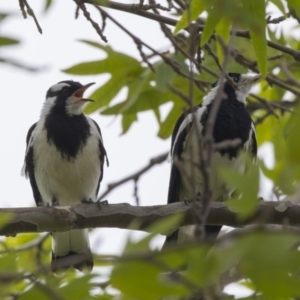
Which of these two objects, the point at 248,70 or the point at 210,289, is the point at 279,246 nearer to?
the point at 210,289

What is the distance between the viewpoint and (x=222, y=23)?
→ 131 inches

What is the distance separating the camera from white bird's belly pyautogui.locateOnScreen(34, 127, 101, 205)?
517cm

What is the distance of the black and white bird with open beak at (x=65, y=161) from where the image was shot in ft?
17.0

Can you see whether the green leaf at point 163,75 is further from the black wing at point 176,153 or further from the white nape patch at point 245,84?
the white nape patch at point 245,84

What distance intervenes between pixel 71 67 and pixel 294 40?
208 centimetres

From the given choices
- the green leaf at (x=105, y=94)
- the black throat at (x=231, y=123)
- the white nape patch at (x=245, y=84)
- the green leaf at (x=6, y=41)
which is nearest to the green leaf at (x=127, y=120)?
the green leaf at (x=105, y=94)

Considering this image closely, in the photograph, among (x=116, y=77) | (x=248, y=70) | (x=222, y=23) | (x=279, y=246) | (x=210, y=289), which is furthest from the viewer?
(x=116, y=77)

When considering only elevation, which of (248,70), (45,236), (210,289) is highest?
(248,70)

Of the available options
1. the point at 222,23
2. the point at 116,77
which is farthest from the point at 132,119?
the point at 222,23

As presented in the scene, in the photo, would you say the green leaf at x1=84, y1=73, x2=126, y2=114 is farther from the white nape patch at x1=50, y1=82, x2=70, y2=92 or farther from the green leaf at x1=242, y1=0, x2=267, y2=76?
the green leaf at x1=242, y1=0, x2=267, y2=76

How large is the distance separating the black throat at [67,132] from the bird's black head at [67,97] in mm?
94

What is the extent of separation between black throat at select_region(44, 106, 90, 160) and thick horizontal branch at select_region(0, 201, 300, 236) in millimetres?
1450

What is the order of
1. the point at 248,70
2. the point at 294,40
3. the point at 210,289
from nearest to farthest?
the point at 210,289 < the point at 248,70 < the point at 294,40

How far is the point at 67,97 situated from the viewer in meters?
5.81
